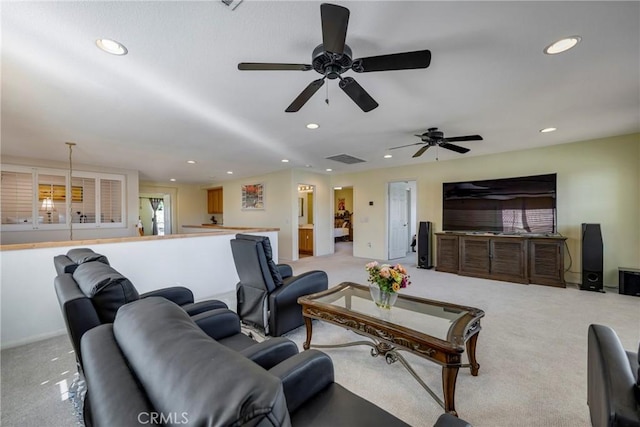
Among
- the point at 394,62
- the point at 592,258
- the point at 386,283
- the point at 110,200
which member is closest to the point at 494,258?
the point at 592,258

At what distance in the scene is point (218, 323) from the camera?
179 centimetres

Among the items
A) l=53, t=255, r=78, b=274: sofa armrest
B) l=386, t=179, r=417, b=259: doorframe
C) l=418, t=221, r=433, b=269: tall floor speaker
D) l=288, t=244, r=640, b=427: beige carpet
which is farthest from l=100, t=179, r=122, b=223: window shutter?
l=418, t=221, r=433, b=269: tall floor speaker

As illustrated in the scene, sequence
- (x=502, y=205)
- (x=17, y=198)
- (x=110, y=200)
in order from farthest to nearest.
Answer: (x=110, y=200)
(x=17, y=198)
(x=502, y=205)

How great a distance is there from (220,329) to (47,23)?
7.23ft

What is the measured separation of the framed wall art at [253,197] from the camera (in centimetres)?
752

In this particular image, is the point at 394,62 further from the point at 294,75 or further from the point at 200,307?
the point at 200,307

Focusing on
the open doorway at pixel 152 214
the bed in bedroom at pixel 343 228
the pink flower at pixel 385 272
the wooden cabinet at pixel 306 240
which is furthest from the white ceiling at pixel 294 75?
the bed in bedroom at pixel 343 228

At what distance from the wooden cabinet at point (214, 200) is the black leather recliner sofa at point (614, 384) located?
944 centimetres

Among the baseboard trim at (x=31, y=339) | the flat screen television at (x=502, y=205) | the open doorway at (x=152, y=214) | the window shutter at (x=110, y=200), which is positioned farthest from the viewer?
the open doorway at (x=152, y=214)

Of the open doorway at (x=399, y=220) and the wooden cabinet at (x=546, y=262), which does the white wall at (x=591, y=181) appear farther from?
the open doorway at (x=399, y=220)

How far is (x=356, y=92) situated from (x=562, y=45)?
1491mm

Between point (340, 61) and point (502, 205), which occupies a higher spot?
point (340, 61)

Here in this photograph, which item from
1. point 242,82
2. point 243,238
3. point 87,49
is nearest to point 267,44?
point 242,82

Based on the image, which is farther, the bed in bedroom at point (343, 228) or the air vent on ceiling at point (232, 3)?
the bed in bedroom at point (343, 228)
